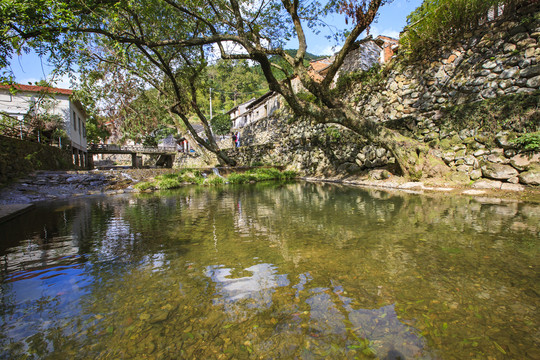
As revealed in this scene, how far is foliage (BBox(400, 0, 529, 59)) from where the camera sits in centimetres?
977

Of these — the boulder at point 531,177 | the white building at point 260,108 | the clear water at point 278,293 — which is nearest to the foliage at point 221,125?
the white building at point 260,108

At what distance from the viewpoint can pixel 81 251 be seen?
333 cm

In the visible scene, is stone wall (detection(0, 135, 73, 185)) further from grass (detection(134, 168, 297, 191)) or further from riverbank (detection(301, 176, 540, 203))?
riverbank (detection(301, 176, 540, 203))

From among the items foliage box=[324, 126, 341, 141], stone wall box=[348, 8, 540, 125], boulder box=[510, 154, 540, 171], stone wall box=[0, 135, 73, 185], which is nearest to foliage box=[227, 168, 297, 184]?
foliage box=[324, 126, 341, 141]

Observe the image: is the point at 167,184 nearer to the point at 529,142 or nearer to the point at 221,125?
the point at 529,142

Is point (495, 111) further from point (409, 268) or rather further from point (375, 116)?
point (409, 268)

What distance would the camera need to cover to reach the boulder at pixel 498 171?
23.4 ft

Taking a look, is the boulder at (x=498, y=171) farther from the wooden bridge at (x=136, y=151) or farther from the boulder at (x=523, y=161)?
the wooden bridge at (x=136, y=151)

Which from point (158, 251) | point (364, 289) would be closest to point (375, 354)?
point (364, 289)

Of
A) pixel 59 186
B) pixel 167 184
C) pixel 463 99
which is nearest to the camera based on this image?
pixel 463 99

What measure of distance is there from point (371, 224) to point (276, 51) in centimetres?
810

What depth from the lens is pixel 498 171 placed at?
24.1 feet

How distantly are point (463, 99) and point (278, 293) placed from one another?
11996mm

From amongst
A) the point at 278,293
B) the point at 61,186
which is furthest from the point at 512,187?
the point at 61,186
